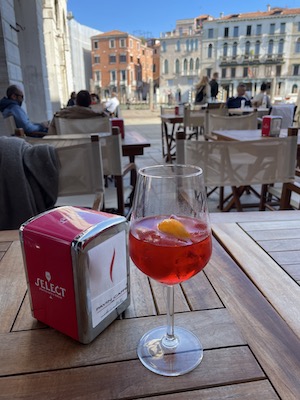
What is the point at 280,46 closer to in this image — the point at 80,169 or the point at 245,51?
the point at 245,51

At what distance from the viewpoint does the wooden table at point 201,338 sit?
1.25 ft

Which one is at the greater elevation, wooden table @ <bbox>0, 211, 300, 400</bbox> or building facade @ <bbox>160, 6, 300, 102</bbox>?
building facade @ <bbox>160, 6, 300, 102</bbox>

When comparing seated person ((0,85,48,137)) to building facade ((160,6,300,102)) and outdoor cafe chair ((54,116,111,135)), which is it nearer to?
outdoor cafe chair ((54,116,111,135))

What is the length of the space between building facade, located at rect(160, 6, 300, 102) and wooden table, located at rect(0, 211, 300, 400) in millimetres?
36414

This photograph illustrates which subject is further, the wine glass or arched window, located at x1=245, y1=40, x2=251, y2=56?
arched window, located at x1=245, y1=40, x2=251, y2=56

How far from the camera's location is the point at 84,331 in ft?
1.46

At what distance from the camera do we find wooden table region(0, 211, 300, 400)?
15.0 inches

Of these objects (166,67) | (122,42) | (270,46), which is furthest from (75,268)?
(122,42)

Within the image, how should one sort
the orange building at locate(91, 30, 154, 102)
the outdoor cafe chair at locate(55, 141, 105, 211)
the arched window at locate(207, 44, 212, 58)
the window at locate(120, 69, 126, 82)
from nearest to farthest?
the outdoor cafe chair at locate(55, 141, 105, 211) < the arched window at locate(207, 44, 212, 58) < the orange building at locate(91, 30, 154, 102) < the window at locate(120, 69, 126, 82)

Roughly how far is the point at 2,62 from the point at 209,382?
429cm

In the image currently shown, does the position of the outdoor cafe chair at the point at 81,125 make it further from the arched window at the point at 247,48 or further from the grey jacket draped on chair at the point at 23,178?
the arched window at the point at 247,48

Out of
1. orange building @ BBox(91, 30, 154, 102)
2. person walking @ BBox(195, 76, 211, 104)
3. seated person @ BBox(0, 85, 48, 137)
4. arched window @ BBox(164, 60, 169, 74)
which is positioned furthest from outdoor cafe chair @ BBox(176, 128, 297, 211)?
arched window @ BBox(164, 60, 169, 74)

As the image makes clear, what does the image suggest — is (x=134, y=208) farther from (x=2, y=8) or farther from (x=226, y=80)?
(x=226, y=80)

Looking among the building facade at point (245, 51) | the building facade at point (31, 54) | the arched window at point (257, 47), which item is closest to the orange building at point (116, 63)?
the building facade at point (245, 51)
